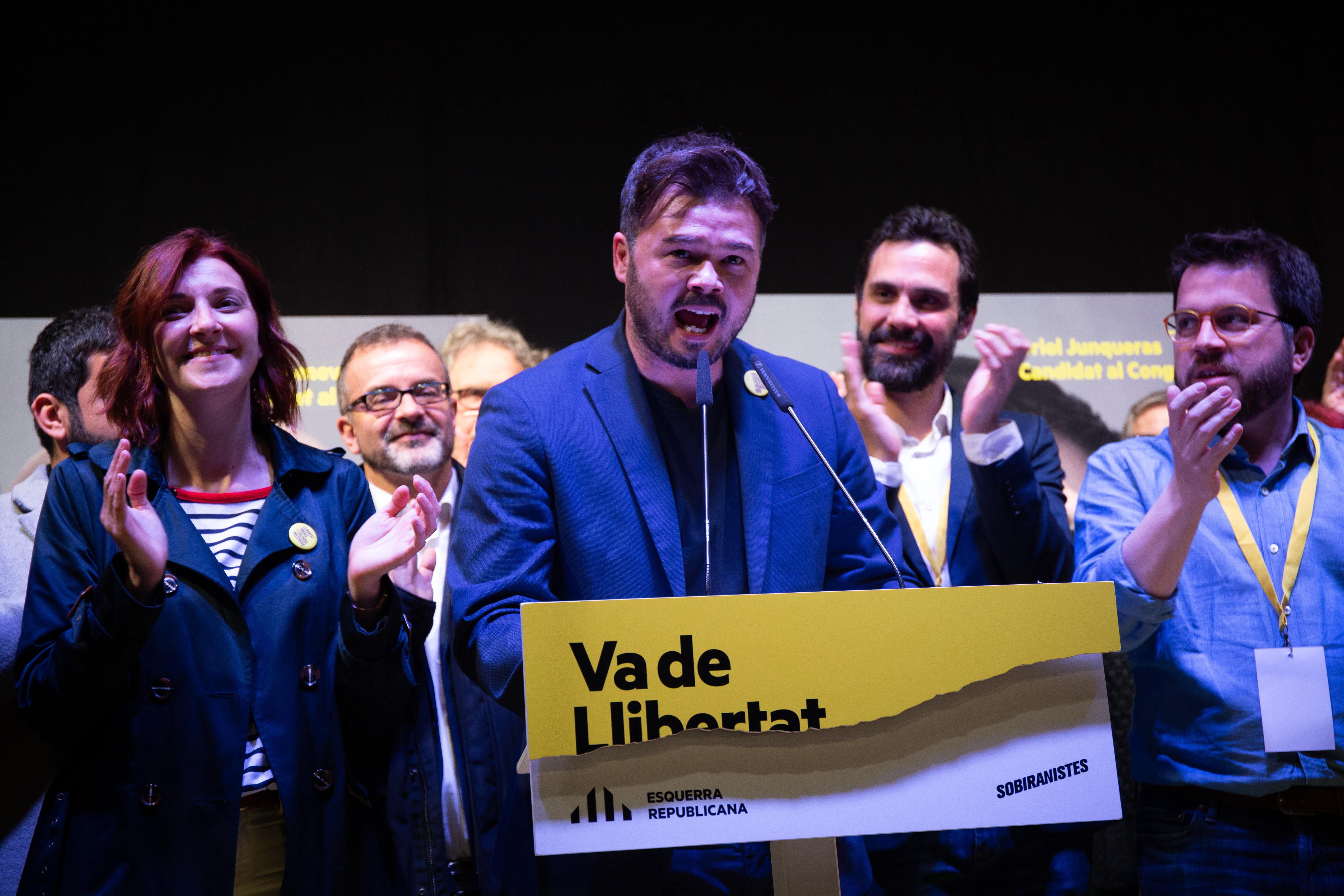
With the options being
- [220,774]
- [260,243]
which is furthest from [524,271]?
[220,774]

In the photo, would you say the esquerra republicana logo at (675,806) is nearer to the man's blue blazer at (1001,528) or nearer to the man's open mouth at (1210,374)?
the man's blue blazer at (1001,528)

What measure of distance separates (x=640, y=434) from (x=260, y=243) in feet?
6.98

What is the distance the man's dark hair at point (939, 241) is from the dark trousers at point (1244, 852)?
1.63 metres

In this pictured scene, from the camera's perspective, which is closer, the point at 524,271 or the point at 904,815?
the point at 904,815

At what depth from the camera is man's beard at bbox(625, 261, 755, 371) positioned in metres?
2.03

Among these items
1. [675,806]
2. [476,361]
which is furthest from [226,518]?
[476,361]

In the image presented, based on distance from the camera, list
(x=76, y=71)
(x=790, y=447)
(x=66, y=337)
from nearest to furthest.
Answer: (x=790, y=447)
(x=66, y=337)
(x=76, y=71)

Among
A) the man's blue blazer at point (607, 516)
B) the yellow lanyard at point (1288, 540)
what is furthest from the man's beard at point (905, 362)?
the man's blue blazer at point (607, 516)

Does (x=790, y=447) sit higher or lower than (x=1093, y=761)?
higher

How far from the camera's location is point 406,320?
345 cm

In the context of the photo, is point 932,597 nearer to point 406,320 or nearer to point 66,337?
point 406,320

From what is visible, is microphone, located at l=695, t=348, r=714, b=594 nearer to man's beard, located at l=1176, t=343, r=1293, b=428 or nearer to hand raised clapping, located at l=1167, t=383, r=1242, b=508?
hand raised clapping, located at l=1167, t=383, r=1242, b=508

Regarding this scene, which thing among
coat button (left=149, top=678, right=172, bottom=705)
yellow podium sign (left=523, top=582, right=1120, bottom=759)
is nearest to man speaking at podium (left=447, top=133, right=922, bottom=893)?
yellow podium sign (left=523, top=582, right=1120, bottom=759)

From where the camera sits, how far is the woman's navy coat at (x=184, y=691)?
1.83 metres
